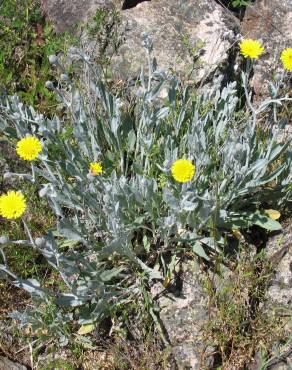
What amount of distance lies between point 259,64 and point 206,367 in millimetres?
2707

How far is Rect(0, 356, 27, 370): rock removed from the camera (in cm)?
281

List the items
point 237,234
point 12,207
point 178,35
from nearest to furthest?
point 12,207 → point 237,234 → point 178,35

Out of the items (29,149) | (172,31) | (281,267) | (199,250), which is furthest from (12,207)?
(172,31)

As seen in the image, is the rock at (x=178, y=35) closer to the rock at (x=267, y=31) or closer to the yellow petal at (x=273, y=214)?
the rock at (x=267, y=31)

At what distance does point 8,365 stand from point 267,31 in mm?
3482

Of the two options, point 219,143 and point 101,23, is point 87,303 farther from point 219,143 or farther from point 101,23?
point 101,23

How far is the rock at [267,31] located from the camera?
14.2 ft

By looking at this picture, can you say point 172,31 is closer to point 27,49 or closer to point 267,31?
point 267,31

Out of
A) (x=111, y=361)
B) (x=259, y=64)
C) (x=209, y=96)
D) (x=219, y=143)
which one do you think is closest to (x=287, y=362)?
(x=111, y=361)

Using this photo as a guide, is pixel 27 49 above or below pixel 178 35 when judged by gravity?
below

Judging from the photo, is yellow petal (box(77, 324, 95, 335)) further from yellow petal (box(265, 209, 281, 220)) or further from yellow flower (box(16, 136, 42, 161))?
yellow petal (box(265, 209, 281, 220))

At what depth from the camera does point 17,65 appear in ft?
14.1

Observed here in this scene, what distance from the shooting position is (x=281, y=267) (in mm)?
3088

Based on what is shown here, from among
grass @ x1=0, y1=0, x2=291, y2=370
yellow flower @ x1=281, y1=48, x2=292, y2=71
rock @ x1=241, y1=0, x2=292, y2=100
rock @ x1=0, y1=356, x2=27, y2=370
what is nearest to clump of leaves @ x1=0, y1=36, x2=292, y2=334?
grass @ x1=0, y1=0, x2=291, y2=370
